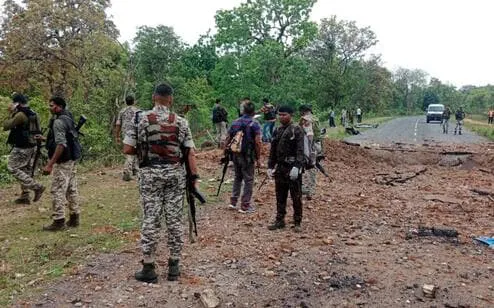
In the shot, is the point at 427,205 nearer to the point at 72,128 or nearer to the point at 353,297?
the point at 353,297

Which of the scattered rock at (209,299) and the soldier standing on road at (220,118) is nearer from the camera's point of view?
the scattered rock at (209,299)

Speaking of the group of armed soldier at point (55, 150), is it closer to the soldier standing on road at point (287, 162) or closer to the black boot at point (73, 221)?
the black boot at point (73, 221)

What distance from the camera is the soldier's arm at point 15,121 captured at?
299 inches

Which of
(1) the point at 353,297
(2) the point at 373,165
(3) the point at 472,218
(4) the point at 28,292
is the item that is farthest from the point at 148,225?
(2) the point at 373,165

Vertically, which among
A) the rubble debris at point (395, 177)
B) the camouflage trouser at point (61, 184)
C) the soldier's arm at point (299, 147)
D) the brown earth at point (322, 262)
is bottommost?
the rubble debris at point (395, 177)

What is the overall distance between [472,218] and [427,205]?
1.14 meters

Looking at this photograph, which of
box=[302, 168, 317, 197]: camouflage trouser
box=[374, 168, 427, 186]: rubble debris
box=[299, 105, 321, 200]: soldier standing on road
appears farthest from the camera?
box=[374, 168, 427, 186]: rubble debris

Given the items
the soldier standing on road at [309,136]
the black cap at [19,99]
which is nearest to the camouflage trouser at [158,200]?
the soldier standing on road at [309,136]

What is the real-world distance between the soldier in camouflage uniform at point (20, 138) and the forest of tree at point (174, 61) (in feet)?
26.7

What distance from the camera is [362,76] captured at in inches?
2179

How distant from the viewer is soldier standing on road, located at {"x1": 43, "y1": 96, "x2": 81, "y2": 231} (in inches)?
251

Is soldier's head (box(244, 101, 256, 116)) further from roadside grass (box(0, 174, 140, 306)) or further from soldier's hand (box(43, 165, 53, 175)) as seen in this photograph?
soldier's hand (box(43, 165, 53, 175))

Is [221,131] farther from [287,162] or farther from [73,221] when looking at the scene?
[73,221]


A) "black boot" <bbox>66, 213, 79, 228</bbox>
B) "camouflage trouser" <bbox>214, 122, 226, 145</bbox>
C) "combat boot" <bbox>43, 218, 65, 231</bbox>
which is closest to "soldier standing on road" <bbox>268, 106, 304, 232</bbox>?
"black boot" <bbox>66, 213, 79, 228</bbox>
